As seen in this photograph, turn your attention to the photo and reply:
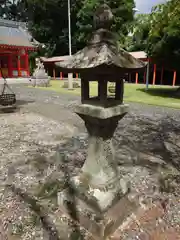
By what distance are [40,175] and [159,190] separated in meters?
2.29

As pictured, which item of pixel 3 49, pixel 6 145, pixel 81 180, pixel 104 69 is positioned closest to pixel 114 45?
pixel 104 69

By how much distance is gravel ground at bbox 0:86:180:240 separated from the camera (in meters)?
3.09

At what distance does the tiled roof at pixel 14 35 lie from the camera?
22.1 meters

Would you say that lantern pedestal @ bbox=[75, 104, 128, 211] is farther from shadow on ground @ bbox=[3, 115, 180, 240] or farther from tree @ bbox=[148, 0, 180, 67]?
tree @ bbox=[148, 0, 180, 67]

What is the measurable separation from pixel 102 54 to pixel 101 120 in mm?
836

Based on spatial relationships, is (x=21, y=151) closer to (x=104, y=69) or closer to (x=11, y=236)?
(x=11, y=236)

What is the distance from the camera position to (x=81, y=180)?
10.7 ft

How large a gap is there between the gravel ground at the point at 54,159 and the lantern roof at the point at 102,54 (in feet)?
7.13

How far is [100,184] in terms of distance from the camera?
10.1 ft

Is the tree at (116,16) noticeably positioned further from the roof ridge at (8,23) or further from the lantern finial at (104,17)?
the lantern finial at (104,17)

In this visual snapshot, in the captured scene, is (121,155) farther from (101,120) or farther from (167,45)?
(167,45)

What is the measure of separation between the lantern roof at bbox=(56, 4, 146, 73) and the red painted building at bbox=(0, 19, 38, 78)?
2092 cm

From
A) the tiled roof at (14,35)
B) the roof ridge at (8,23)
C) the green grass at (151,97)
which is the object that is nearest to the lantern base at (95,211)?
the green grass at (151,97)

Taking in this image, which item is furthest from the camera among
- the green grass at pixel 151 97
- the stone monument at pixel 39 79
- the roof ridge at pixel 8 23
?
the roof ridge at pixel 8 23
